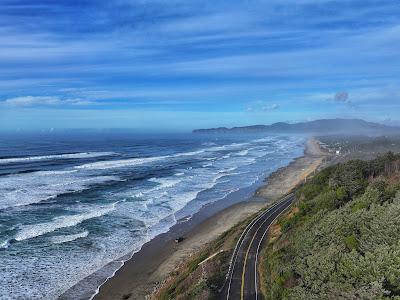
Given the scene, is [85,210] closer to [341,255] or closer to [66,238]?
[66,238]

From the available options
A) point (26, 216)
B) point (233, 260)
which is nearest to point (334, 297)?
point (233, 260)

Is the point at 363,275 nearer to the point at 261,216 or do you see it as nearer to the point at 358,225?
the point at 358,225

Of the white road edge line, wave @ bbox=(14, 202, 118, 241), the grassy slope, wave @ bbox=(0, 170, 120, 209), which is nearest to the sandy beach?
the grassy slope

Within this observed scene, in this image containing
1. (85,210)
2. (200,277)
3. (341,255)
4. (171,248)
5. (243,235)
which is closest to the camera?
(341,255)

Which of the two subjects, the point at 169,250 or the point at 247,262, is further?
the point at 169,250

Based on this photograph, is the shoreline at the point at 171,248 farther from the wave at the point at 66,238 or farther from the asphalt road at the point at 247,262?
the wave at the point at 66,238

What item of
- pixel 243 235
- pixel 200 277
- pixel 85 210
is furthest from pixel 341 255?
pixel 85 210
